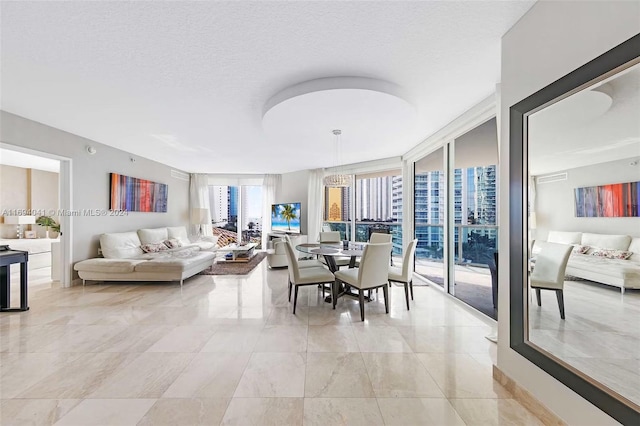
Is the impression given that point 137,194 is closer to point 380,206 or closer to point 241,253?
point 241,253

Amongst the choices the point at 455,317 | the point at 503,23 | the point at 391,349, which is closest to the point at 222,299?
the point at 391,349

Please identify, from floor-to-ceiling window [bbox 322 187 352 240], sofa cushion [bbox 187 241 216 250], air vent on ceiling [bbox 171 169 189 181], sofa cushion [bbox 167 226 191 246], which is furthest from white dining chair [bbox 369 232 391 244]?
air vent on ceiling [bbox 171 169 189 181]

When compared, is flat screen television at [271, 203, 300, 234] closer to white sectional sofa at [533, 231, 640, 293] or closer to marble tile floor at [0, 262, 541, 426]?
marble tile floor at [0, 262, 541, 426]

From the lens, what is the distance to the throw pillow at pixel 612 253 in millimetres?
1191

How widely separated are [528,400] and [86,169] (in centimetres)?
635

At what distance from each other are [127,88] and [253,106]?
4.01 ft

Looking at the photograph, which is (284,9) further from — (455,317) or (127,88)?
(455,317)

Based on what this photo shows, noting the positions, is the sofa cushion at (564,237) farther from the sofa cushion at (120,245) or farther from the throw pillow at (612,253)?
the sofa cushion at (120,245)

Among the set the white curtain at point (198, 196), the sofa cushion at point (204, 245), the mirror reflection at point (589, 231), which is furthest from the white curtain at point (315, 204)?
the mirror reflection at point (589, 231)

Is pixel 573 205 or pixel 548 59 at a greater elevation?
pixel 548 59

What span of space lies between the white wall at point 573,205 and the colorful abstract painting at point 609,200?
21 millimetres

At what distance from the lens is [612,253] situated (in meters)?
1.26

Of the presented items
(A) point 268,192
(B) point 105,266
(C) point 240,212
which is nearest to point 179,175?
(C) point 240,212

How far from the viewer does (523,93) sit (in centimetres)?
169
